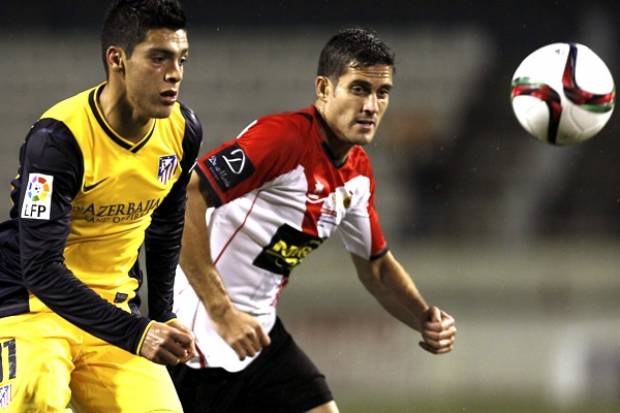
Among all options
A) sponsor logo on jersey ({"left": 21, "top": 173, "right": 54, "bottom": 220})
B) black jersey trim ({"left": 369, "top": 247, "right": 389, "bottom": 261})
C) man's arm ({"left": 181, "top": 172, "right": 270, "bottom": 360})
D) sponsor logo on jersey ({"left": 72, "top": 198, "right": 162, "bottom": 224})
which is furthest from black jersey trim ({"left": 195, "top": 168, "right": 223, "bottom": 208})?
sponsor logo on jersey ({"left": 21, "top": 173, "right": 54, "bottom": 220})

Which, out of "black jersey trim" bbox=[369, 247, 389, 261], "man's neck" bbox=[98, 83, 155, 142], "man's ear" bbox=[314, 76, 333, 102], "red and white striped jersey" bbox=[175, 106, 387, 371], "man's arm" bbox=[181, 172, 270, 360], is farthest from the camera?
"black jersey trim" bbox=[369, 247, 389, 261]

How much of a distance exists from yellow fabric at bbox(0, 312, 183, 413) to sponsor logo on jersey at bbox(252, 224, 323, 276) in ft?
3.86

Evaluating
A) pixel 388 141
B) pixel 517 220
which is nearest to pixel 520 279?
pixel 517 220

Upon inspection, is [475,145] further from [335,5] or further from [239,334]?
[239,334]

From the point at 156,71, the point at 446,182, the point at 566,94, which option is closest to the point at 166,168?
the point at 156,71

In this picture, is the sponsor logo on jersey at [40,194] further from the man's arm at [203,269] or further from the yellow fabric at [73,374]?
the man's arm at [203,269]

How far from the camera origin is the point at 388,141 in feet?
53.1

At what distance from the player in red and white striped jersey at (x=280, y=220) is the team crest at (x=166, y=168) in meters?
0.72

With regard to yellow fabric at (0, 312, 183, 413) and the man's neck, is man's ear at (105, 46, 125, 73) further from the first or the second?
yellow fabric at (0, 312, 183, 413)

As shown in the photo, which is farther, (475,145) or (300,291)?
(475,145)

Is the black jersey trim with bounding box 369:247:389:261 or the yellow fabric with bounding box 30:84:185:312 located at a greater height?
the yellow fabric with bounding box 30:84:185:312

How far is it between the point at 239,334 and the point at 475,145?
11973 millimetres

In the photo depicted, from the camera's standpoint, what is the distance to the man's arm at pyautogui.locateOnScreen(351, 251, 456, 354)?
5801 mm

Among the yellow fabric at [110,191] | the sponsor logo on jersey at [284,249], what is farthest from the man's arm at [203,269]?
the yellow fabric at [110,191]
